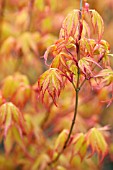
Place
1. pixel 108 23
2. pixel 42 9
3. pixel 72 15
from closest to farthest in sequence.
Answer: pixel 72 15 < pixel 42 9 < pixel 108 23

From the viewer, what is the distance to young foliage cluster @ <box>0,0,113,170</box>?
4.51ft

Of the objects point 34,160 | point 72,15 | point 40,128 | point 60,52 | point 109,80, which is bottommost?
point 34,160

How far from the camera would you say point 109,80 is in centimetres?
146

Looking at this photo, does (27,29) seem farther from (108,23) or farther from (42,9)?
(108,23)

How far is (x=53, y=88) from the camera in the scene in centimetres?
134

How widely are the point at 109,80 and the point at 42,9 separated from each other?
85cm

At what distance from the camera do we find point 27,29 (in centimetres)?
239

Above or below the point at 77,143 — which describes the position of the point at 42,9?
above

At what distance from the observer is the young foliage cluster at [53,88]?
1.37 metres

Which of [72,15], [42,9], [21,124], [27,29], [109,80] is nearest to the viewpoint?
[72,15]

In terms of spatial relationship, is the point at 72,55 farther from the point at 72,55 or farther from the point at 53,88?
the point at 53,88

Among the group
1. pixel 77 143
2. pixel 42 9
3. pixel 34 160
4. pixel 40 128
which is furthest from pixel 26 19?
pixel 77 143

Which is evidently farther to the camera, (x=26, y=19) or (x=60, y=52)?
(x=26, y=19)

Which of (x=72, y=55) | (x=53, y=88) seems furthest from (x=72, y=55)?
(x=53, y=88)
